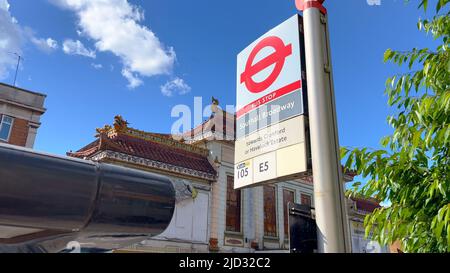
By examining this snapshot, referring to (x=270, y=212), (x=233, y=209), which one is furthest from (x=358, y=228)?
(x=233, y=209)

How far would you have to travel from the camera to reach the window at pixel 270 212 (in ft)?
56.4

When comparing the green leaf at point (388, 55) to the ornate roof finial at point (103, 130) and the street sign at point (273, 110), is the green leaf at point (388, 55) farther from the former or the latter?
the ornate roof finial at point (103, 130)

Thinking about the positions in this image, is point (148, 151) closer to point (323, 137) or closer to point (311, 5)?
point (311, 5)

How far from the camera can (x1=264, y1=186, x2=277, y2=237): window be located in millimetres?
17177

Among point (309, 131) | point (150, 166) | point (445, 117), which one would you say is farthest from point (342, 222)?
point (150, 166)

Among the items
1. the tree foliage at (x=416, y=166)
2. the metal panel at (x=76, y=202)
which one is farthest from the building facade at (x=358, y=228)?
the metal panel at (x=76, y=202)

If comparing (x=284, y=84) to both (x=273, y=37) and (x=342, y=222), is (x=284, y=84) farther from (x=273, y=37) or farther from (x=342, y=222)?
(x=342, y=222)

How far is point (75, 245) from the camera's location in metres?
2.03

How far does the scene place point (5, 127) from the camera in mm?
20422

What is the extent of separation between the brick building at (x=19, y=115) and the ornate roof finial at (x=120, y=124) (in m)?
8.43

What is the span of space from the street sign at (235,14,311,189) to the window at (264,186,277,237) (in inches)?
540

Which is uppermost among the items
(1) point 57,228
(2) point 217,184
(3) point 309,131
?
(2) point 217,184
